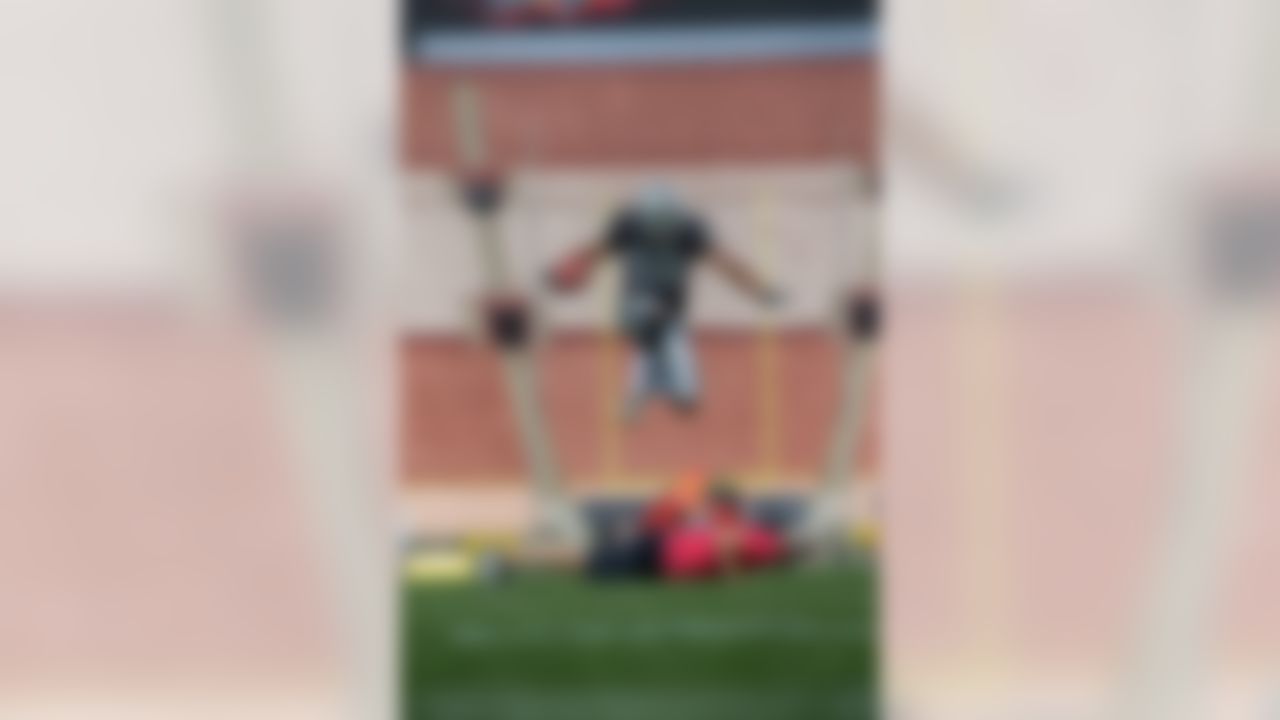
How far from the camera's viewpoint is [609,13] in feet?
1.73

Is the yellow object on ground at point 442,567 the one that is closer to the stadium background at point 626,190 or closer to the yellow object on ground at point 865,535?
the stadium background at point 626,190

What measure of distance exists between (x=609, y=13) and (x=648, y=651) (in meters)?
0.21

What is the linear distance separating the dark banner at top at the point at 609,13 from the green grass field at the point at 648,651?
0.60ft

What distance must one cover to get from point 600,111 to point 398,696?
20cm

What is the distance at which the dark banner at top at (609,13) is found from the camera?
1.72ft

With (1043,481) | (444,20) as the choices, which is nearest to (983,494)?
(1043,481)

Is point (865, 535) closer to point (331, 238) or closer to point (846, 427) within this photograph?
point (846, 427)

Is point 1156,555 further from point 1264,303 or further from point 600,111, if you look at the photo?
point 600,111

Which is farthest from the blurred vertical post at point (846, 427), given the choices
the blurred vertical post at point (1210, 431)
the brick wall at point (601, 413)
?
the blurred vertical post at point (1210, 431)

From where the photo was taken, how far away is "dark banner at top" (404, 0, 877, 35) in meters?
0.52

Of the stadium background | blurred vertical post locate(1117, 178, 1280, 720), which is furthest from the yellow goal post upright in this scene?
blurred vertical post locate(1117, 178, 1280, 720)

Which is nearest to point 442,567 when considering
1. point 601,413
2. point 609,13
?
point 601,413

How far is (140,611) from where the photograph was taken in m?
0.55

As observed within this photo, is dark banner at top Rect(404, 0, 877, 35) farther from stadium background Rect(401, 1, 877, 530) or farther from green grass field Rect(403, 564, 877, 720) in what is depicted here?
green grass field Rect(403, 564, 877, 720)
